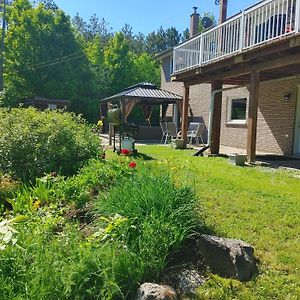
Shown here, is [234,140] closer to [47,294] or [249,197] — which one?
[249,197]

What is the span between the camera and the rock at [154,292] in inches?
99.6

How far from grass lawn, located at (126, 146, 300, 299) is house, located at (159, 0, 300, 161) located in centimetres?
273

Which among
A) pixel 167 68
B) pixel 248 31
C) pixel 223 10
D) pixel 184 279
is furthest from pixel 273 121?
pixel 167 68

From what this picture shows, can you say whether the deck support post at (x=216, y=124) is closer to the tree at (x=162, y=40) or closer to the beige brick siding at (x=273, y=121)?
the beige brick siding at (x=273, y=121)

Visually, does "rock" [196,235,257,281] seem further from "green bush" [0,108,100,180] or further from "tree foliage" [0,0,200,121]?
"tree foliage" [0,0,200,121]

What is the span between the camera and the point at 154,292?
2.56m

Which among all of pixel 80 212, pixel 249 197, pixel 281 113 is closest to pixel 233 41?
pixel 281 113

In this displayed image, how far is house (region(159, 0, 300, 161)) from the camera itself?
7.60 meters

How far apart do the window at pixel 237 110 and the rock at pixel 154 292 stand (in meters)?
12.0

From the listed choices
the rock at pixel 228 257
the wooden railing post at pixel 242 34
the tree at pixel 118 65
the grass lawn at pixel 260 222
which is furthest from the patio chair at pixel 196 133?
the tree at pixel 118 65

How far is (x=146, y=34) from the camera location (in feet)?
193

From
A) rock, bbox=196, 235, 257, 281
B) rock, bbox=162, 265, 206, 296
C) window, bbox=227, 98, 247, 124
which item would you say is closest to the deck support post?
window, bbox=227, 98, 247, 124

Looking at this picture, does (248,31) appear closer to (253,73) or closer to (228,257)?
(253,73)

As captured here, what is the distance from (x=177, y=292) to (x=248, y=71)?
726 cm
